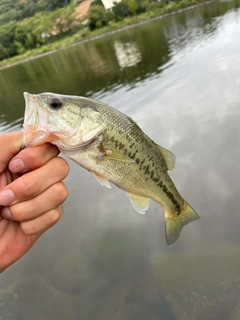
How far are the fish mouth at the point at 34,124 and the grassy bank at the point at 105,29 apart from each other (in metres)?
62.0

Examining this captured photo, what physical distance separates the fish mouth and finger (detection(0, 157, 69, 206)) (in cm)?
21

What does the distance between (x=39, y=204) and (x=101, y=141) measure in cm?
73

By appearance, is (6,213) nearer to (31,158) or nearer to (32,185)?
(32,185)

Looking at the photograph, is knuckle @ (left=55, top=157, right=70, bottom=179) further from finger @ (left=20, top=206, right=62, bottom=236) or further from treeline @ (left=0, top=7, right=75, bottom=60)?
treeline @ (left=0, top=7, right=75, bottom=60)

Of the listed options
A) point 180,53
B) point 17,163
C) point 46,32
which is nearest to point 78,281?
point 17,163

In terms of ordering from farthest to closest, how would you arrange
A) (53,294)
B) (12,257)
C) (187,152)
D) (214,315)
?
1. (187,152)
2. (53,294)
3. (214,315)
4. (12,257)

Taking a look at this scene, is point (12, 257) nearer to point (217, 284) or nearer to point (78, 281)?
point (78, 281)

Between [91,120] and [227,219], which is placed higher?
[91,120]

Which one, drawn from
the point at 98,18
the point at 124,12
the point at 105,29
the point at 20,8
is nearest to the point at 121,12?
the point at 124,12

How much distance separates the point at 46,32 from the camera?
7175 cm

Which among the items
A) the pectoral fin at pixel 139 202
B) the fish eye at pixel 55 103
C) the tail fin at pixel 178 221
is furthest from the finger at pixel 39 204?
the tail fin at pixel 178 221

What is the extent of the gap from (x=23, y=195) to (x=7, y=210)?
0.93ft

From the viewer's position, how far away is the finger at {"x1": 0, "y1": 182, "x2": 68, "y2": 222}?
2289 millimetres

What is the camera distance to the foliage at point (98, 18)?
52.0 metres
